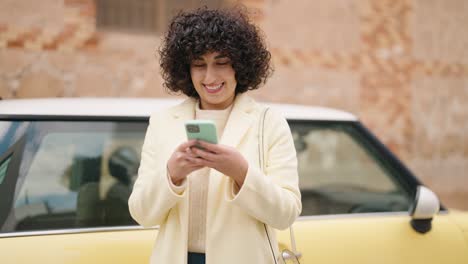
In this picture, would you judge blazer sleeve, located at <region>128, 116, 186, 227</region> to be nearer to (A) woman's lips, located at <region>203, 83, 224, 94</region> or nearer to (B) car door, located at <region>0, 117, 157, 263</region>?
(A) woman's lips, located at <region>203, 83, 224, 94</region>

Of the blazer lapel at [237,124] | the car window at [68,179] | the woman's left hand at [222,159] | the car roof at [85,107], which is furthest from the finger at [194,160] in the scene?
the car roof at [85,107]

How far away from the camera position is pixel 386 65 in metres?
7.44

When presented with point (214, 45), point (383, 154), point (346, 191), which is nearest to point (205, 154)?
point (214, 45)

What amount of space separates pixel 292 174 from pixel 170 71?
2.08ft

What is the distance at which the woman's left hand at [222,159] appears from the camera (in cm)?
155

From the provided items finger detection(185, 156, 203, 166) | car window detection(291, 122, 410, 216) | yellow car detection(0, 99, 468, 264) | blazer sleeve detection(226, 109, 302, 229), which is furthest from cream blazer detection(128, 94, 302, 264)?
car window detection(291, 122, 410, 216)

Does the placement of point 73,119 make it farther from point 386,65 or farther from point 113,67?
point 386,65

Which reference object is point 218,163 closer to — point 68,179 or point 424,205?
point 68,179

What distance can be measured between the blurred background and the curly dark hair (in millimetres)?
3090

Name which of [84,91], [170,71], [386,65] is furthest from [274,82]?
[170,71]

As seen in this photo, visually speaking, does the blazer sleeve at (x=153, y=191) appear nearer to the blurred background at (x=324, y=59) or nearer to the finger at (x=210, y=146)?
the finger at (x=210, y=146)

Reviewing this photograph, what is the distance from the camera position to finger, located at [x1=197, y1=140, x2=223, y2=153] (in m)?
1.54

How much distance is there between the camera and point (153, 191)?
66.2 inches

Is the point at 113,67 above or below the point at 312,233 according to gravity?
above
